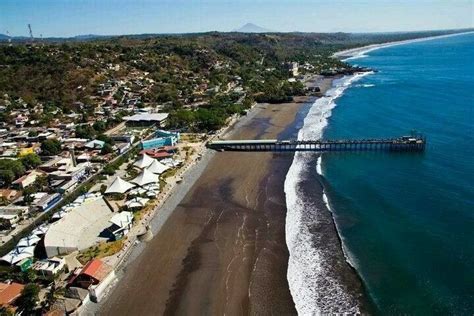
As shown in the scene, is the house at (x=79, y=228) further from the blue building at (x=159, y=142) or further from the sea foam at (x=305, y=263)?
the blue building at (x=159, y=142)

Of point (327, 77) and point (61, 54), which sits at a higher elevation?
point (61, 54)

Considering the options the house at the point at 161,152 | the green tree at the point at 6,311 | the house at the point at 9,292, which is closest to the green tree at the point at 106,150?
the house at the point at 161,152

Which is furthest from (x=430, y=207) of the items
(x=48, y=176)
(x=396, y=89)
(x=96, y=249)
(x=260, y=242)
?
(x=396, y=89)

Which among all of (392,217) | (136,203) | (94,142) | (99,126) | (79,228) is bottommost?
(392,217)

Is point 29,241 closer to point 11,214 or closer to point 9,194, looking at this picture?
point 11,214

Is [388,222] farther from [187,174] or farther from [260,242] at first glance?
[187,174]

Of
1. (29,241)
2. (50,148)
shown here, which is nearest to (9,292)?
(29,241)
